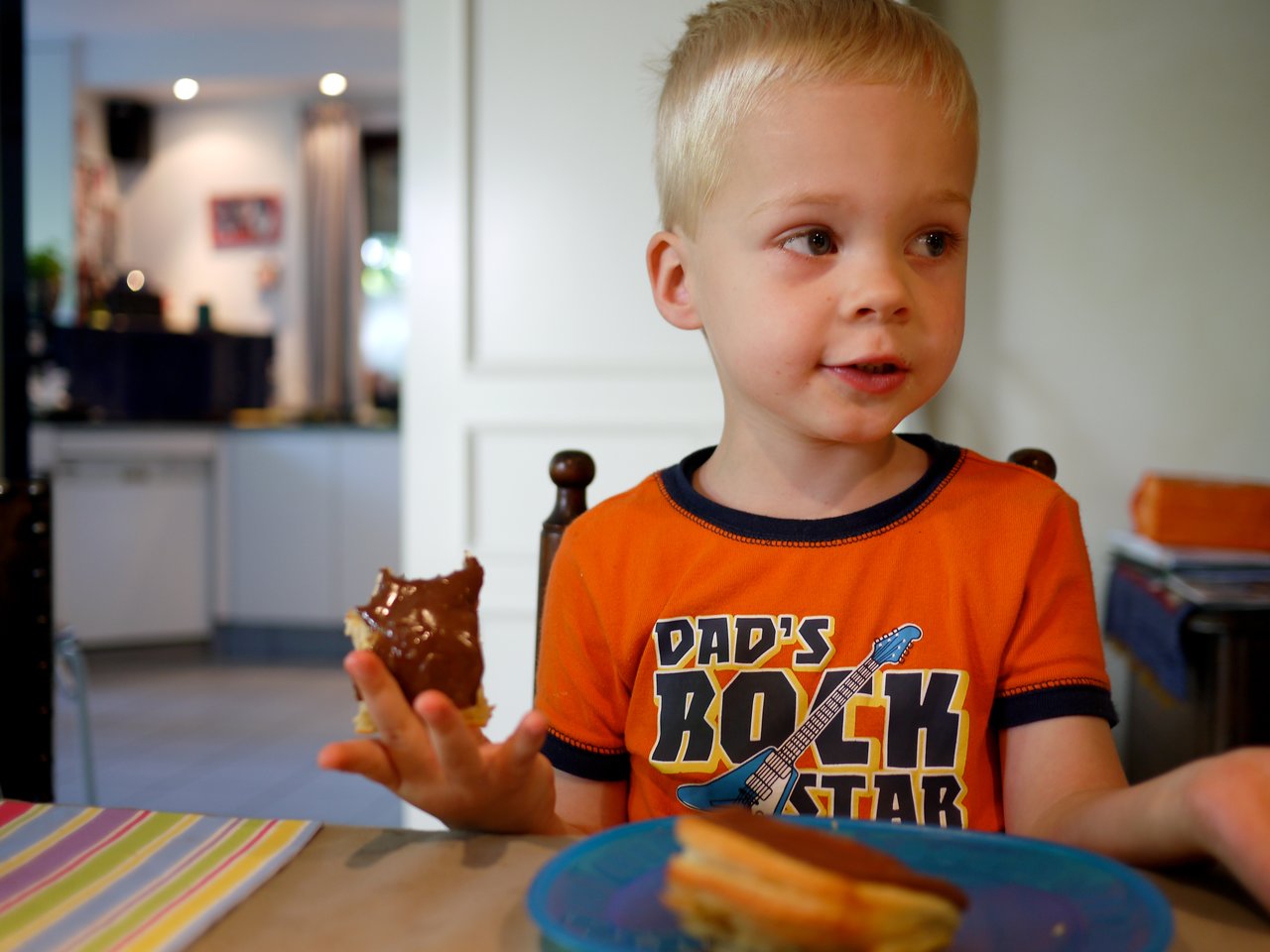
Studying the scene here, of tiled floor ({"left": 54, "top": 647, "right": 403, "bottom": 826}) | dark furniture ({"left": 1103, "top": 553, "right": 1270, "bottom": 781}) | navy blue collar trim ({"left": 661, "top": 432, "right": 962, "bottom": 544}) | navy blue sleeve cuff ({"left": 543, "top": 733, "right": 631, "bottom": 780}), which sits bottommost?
tiled floor ({"left": 54, "top": 647, "right": 403, "bottom": 826})

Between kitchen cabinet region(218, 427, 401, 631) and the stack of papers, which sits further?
kitchen cabinet region(218, 427, 401, 631)

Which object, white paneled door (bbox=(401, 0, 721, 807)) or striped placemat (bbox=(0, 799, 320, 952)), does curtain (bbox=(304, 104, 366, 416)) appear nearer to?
white paneled door (bbox=(401, 0, 721, 807))

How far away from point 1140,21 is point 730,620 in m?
2.29

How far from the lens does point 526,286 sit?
7.84 feet

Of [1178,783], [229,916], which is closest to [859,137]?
[1178,783]

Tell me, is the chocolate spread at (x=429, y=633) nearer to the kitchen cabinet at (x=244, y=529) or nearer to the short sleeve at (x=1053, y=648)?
the short sleeve at (x=1053, y=648)

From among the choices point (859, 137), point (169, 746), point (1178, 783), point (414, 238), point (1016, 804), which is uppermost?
point (414, 238)

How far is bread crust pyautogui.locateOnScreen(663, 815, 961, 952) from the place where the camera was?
0.37m

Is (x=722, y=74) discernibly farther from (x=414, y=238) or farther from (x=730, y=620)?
(x=414, y=238)

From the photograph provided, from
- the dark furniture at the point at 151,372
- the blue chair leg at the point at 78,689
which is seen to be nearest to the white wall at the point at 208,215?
the dark furniture at the point at 151,372

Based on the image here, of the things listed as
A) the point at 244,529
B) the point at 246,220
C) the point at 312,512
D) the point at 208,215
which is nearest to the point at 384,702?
the point at 312,512

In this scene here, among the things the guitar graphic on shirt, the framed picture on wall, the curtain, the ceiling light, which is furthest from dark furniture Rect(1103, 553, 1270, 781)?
the framed picture on wall

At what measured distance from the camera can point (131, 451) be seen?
16.6ft

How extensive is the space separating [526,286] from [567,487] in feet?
4.35
